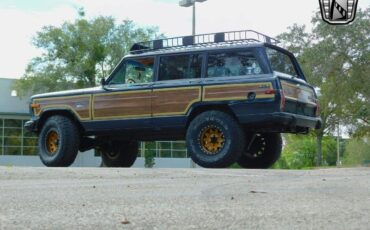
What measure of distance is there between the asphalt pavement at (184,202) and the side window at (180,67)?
3.21m

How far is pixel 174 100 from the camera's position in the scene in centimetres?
1139

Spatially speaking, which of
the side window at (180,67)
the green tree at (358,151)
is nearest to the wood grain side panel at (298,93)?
the side window at (180,67)

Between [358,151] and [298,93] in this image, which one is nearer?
[298,93]

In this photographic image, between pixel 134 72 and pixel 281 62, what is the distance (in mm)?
2529

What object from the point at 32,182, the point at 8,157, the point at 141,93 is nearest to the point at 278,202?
the point at 32,182

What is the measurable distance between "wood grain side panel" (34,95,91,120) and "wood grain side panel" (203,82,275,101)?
94.1 inches

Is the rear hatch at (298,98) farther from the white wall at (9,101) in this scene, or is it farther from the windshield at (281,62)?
the white wall at (9,101)

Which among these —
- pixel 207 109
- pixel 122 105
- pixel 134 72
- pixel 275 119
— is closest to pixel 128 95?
pixel 122 105

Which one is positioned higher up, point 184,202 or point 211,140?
point 211,140

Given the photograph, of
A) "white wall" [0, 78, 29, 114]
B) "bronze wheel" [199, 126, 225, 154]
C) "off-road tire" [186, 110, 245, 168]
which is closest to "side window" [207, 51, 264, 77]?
"off-road tire" [186, 110, 245, 168]

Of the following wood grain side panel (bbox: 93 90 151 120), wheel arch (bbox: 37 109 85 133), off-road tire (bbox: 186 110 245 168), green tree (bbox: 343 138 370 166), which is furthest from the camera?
green tree (bbox: 343 138 370 166)

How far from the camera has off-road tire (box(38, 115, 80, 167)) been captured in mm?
12367

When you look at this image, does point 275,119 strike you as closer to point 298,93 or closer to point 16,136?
point 298,93

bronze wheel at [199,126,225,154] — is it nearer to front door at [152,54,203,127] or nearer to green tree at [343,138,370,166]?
front door at [152,54,203,127]
